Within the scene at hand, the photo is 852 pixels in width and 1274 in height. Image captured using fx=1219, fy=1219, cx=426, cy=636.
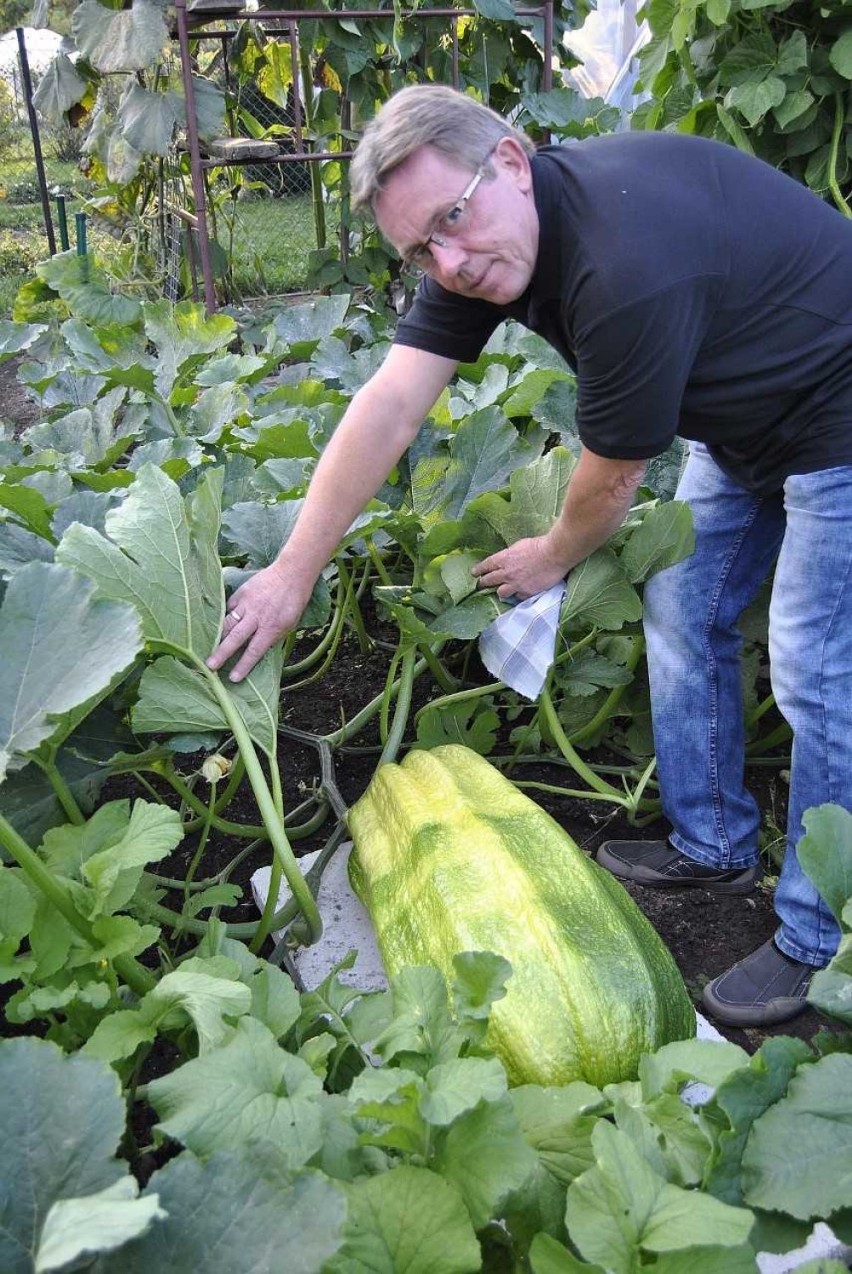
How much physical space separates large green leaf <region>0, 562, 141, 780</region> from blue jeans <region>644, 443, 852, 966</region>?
108 centimetres

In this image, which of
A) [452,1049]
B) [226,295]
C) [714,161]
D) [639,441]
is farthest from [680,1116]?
[226,295]

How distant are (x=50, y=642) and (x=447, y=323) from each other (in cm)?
99

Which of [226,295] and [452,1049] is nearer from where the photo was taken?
[452,1049]

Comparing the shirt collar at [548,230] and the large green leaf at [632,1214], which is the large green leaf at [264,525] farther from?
the large green leaf at [632,1214]

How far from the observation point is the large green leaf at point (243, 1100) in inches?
39.8

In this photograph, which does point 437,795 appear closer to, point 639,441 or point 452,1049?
point 639,441

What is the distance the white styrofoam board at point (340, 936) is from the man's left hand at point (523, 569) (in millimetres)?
551

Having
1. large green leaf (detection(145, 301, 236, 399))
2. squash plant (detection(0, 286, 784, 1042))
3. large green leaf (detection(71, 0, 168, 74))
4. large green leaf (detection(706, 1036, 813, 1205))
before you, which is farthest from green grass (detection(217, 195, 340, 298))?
large green leaf (detection(706, 1036, 813, 1205))

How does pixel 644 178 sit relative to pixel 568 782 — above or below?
above

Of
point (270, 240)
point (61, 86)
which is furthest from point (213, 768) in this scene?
point (270, 240)

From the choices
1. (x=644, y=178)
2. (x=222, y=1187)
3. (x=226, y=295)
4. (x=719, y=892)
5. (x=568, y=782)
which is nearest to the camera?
(x=222, y=1187)

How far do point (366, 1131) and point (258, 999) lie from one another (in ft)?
0.71

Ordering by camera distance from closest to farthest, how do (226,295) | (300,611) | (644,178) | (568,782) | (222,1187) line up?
(222,1187) → (644,178) → (300,611) → (568,782) → (226,295)

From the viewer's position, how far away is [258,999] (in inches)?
50.3
